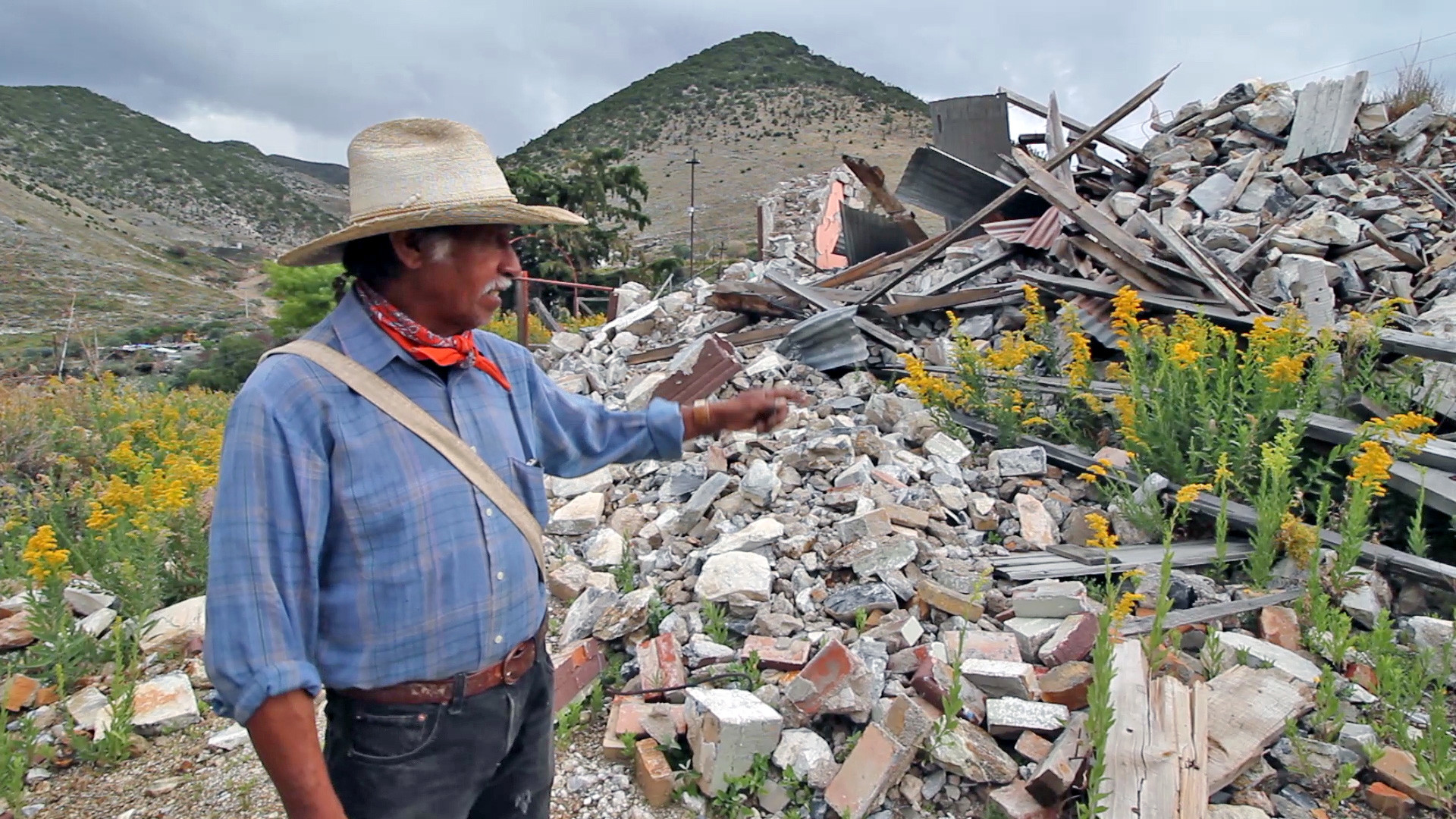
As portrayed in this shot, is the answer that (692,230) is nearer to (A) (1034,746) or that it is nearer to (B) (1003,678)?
(B) (1003,678)

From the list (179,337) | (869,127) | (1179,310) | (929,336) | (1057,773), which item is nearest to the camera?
(1057,773)

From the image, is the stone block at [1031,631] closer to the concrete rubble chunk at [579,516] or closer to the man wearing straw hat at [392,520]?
the man wearing straw hat at [392,520]

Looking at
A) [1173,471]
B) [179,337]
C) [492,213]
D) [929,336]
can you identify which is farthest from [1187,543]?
[179,337]

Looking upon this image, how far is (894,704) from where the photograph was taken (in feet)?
8.92

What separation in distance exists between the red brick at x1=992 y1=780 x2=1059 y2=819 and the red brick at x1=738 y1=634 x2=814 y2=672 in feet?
2.76

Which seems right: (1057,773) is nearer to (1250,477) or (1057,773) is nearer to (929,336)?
(1250,477)

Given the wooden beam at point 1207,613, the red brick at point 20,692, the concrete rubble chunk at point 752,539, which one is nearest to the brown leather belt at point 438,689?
the concrete rubble chunk at point 752,539

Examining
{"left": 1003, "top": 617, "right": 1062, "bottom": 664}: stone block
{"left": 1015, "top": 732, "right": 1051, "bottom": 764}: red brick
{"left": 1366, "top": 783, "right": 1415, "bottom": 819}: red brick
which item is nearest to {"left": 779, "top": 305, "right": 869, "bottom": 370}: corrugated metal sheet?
{"left": 1003, "top": 617, "right": 1062, "bottom": 664}: stone block

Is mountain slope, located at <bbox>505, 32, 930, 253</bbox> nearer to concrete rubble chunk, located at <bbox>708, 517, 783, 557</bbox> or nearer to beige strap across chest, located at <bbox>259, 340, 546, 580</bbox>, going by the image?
concrete rubble chunk, located at <bbox>708, 517, 783, 557</bbox>

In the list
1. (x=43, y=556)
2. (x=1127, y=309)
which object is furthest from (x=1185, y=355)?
(x=43, y=556)

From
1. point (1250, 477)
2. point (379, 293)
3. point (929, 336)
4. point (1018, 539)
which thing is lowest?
point (1018, 539)

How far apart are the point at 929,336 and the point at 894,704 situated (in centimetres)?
464

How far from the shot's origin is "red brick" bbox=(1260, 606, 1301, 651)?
314 cm

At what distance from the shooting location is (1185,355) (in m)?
4.08
